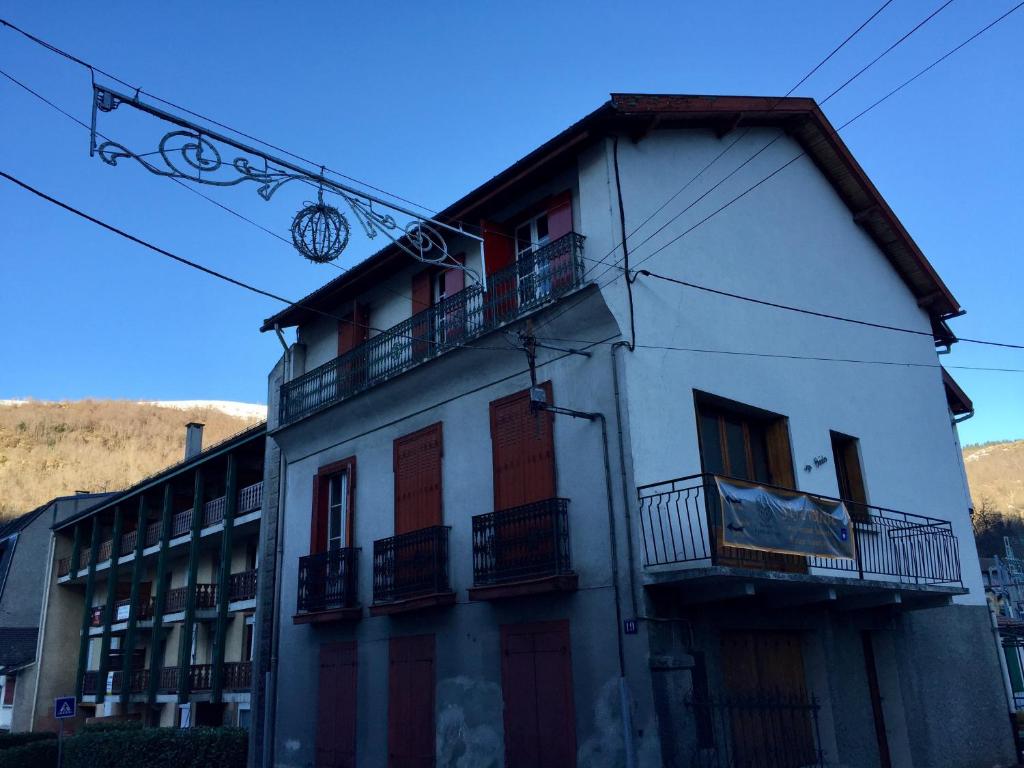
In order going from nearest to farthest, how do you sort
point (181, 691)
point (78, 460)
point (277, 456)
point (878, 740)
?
1. point (878, 740)
2. point (277, 456)
3. point (181, 691)
4. point (78, 460)

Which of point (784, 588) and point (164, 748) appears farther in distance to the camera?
→ point (164, 748)

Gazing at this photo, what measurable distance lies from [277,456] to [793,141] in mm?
12109

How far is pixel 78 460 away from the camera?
333 feet

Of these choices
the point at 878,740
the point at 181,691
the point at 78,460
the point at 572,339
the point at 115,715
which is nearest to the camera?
the point at 572,339

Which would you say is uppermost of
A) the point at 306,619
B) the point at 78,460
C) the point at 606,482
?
the point at 78,460

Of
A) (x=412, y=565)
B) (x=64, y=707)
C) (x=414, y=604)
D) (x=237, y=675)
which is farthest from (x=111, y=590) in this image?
(x=414, y=604)

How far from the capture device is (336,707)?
595 inches

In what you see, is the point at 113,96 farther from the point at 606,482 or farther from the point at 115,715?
the point at 115,715

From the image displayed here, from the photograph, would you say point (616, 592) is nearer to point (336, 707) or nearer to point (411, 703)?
point (411, 703)

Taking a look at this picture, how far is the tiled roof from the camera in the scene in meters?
37.1

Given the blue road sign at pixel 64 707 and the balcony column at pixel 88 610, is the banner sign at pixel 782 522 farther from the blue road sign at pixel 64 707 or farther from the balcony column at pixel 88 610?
the balcony column at pixel 88 610

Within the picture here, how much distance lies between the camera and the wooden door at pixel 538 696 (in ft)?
36.7

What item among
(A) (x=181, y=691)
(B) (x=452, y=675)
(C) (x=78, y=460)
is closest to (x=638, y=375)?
(B) (x=452, y=675)

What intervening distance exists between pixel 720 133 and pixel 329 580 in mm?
10167
